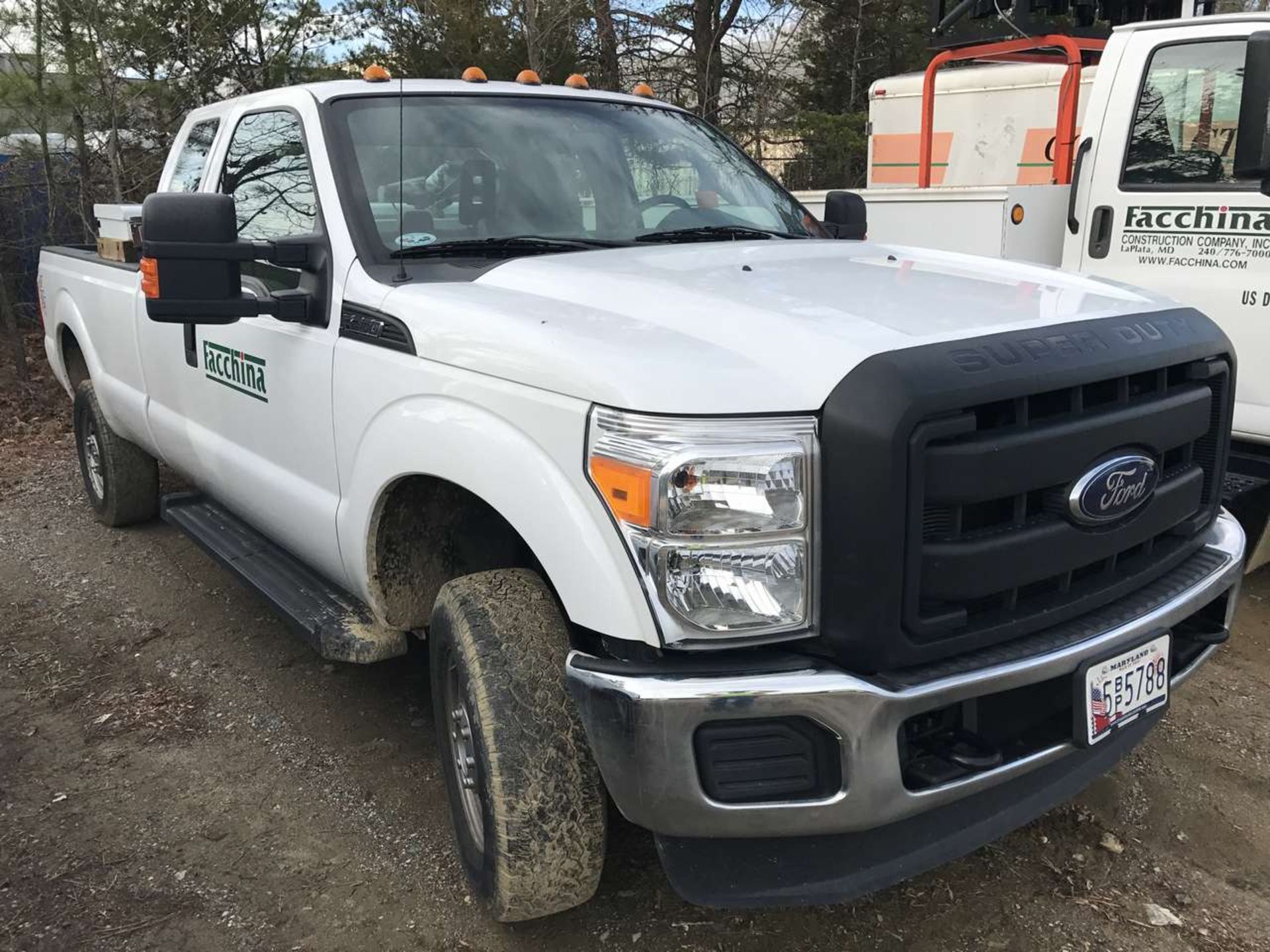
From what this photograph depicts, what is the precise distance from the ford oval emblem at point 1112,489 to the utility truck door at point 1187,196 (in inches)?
85.0

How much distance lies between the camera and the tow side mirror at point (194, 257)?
2.72 m

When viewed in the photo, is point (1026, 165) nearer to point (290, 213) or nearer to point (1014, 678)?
point (290, 213)

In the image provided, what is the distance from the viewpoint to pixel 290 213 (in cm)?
351

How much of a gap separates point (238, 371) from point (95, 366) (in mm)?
2030

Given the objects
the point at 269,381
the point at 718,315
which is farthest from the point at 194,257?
the point at 718,315

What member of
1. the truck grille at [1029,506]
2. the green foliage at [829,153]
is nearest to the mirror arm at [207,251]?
the truck grille at [1029,506]

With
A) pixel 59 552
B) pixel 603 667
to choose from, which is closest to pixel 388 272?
pixel 603 667

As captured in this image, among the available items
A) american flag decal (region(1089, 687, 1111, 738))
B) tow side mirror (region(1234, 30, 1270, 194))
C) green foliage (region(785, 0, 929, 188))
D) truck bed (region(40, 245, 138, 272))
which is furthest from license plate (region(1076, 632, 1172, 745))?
green foliage (region(785, 0, 929, 188))

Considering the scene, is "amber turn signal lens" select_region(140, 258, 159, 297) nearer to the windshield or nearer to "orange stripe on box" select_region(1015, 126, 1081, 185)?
the windshield

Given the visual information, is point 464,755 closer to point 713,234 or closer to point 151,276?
point 151,276

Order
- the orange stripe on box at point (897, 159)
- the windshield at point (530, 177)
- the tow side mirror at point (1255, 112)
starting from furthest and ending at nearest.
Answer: the orange stripe on box at point (897, 159)
the tow side mirror at point (1255, 112)
the windshield at point (530, 177)

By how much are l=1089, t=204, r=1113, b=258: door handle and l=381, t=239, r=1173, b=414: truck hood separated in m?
1.73

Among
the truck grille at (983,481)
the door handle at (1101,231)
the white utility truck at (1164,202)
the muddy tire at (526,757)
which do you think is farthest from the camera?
the door handle at (1101,231)

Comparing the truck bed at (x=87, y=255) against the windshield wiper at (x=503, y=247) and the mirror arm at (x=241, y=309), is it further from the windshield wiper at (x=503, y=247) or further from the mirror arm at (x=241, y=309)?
the windshield wiper at (x=503, y=247)
